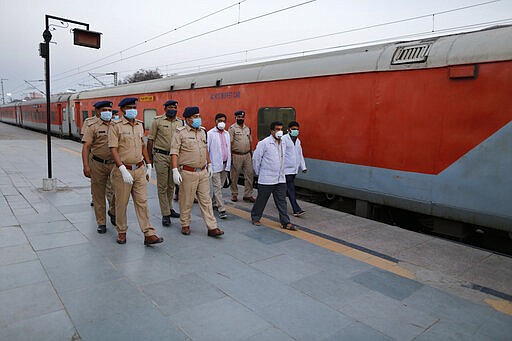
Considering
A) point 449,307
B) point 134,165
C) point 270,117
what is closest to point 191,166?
point 134,165

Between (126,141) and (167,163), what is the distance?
123cm

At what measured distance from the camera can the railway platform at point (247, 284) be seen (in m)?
2.91

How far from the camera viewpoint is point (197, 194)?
5176 millimetres

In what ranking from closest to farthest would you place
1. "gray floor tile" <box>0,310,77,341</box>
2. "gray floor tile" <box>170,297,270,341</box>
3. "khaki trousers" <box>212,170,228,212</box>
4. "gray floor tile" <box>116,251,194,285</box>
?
"gray floor tile" <box>0,310,77,341</box> → "gray floor tile" <box>170,297,270,341</box> → "gray floor tile" <box>116,251,194,285</box> → "khaki trousers" <box>212,170,228,212</box>

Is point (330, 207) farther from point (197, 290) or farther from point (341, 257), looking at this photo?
point (197, 290)

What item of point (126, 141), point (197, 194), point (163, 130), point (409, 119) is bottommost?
point (197, 194)

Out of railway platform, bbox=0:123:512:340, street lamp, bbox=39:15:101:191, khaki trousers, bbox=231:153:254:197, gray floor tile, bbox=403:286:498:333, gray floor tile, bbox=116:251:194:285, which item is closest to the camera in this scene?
railway platform, bbox=0:123:512:340

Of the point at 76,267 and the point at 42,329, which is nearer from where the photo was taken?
the point at 42,329

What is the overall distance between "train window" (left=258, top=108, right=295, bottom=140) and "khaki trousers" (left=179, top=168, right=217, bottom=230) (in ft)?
8.48

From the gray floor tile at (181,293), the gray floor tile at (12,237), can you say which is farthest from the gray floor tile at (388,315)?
the gray floor tile at (12,237)

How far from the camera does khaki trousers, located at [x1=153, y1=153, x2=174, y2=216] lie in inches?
220

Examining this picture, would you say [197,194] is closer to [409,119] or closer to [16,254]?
[16,254]

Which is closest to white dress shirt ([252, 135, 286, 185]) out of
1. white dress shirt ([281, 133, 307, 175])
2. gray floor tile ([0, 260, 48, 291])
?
white dress shirt ([281, 133, 307, 175])

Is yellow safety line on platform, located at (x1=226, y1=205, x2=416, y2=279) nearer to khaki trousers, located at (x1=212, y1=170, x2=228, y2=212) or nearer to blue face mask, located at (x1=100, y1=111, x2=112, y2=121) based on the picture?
khaki trousers, located at (x1=212, y1=170, x2=228, y2=212)
